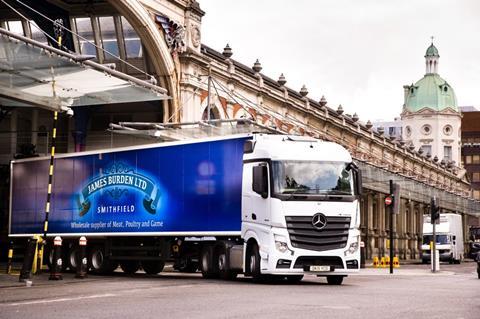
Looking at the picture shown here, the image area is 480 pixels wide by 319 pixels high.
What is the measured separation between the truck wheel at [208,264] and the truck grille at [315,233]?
3.06 metres

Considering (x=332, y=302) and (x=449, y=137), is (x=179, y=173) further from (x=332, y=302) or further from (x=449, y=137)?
(x=449, y=137)

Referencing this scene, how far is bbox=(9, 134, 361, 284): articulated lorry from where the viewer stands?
23.2m

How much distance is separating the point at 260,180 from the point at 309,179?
124cm

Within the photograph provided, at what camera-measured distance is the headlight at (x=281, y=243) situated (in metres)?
22.9

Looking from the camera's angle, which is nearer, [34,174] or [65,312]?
[65,312]

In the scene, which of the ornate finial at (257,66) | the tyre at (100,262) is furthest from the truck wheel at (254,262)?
the ornate finial at (257,66)

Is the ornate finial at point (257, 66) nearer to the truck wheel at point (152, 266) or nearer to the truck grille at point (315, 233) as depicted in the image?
the truck wheel at point (152, 266)

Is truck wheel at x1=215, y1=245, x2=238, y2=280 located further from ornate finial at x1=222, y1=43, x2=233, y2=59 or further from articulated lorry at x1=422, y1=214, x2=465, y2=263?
articulated lorry at x1=422, y1=214, x2=465, y2=263

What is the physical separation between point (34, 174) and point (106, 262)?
4.57 metres

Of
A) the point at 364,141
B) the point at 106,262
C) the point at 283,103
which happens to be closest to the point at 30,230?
the point at 106,262

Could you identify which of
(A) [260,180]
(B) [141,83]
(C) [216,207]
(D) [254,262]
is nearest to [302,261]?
(D) [254,262]

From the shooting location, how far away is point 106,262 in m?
28.6

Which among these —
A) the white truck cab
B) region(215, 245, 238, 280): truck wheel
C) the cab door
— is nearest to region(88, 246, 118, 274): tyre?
region(215, 245, 238, 280): truck wheel

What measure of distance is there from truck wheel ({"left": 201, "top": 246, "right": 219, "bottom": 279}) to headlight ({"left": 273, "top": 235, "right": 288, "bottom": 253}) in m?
2.88
